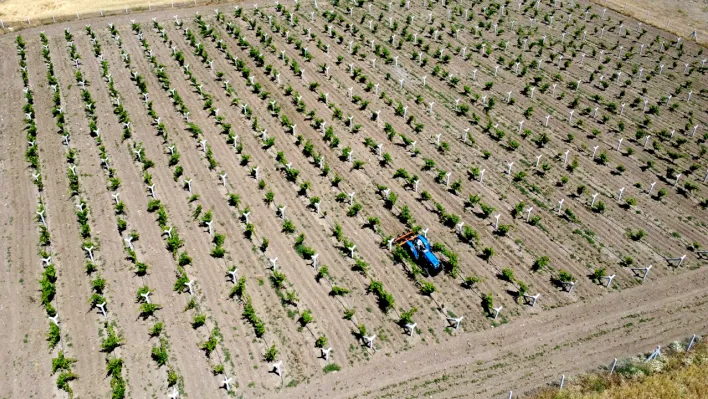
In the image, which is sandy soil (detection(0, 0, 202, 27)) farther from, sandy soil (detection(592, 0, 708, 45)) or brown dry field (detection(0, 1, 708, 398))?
sandy soil (detection(592, 0, 708, 45))

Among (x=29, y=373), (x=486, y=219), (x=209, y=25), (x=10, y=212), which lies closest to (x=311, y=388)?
(x=29, y=373)

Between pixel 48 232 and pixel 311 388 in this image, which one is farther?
pixel 48 232

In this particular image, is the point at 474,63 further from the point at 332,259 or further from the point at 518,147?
the point at 332,259

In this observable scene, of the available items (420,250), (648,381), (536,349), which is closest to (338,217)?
(420,250)

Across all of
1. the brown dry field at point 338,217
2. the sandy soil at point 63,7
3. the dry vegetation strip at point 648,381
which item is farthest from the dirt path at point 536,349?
the sandy soil at point 63,7

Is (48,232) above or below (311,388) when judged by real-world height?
above

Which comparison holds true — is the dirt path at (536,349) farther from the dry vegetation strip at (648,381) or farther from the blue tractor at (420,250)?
the blue tractor at (420,250)
